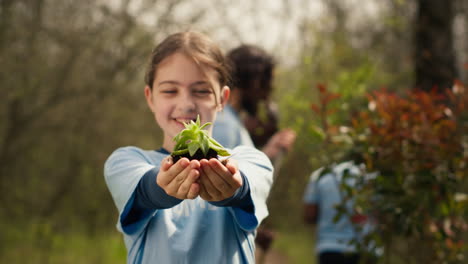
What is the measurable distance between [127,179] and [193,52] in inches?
23.6

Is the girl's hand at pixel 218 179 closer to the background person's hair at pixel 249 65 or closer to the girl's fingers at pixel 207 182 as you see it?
the girl's fingers at pixel 207 182

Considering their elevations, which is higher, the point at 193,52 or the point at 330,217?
the point at 193,52

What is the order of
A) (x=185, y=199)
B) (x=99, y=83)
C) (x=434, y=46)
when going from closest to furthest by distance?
(x=185, y=199), (x=434, y=46), (x=99, y=83)

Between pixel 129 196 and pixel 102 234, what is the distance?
11.3 meters

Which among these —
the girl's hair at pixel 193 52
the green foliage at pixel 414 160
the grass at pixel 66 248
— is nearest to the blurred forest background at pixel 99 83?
the grass at pixel 66 248

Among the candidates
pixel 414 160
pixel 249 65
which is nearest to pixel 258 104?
pixel 249 65

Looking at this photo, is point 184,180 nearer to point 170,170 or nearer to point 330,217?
point 170,170

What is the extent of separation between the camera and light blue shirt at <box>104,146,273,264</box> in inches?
78.5

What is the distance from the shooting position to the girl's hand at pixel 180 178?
1.52 m

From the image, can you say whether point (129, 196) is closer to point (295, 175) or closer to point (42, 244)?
point (295, 175)

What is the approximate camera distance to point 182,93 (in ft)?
6.92

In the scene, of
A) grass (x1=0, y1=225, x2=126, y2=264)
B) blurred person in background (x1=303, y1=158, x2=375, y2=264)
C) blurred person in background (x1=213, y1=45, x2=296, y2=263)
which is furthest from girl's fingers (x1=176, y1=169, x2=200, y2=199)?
grass (x1=0, y1=225, x2=126, y2=264)

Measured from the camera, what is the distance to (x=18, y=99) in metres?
8.88

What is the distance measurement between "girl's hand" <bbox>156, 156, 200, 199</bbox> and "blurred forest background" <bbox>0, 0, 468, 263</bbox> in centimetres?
513
